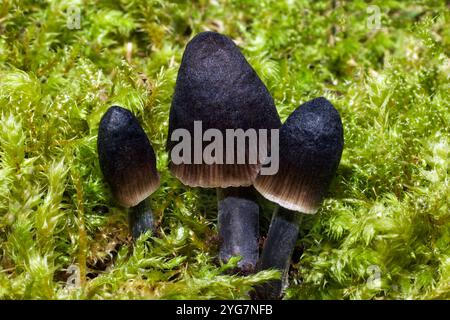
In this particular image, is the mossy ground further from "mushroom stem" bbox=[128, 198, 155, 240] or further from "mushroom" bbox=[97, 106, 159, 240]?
"mushroom" bbox=[97, 106, 159, 240]

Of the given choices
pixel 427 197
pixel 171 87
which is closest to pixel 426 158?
pixel 427 197

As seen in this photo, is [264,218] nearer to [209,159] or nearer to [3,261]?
[209,159]

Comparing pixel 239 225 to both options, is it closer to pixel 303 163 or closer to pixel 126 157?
pixel 303 163

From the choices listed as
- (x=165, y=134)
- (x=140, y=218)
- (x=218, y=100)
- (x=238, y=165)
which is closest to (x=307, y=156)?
(x=238, y=165)

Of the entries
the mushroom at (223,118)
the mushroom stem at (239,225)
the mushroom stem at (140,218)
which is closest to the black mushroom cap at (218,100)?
the mushroom at (223,118)

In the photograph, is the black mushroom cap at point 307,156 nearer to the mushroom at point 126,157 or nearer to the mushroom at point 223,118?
the mushroom at point 223,118

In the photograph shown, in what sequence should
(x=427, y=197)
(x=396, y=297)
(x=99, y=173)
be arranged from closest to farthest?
(x=396, y=297) < (x=427, y=197) < (x=99, y=173)

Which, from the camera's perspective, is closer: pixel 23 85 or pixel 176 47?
pixel 23 85

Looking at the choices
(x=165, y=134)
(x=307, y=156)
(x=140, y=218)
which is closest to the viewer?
(x=307, y=156)
